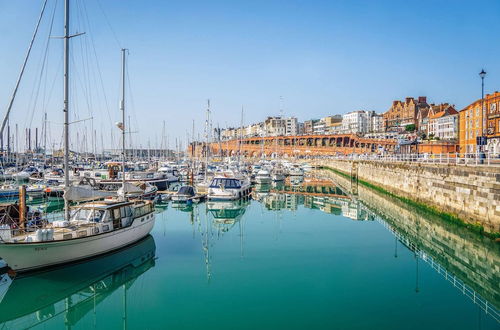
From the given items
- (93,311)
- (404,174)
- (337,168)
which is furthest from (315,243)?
(337,168)

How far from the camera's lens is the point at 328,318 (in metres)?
11.8

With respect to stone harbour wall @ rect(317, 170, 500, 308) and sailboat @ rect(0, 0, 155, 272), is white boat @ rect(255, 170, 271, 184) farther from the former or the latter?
sailboat @ rect(0, 0, 155, 272)

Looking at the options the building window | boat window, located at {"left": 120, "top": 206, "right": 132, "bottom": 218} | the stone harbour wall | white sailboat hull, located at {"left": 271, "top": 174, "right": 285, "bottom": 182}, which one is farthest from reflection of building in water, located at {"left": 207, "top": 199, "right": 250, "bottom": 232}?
the building window

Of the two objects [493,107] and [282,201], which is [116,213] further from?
[493,107]

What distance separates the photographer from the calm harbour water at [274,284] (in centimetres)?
1200

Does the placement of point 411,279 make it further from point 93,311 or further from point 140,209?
point 140,209

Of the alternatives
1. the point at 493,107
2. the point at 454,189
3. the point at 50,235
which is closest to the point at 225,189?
the point at 454,189

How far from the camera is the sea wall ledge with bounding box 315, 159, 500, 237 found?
2059 centimetres

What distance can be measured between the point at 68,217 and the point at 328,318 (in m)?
12.5

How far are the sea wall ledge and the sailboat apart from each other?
61.2ft

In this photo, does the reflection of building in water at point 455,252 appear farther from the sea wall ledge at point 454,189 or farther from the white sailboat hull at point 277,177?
the white sailboat hull at point 277,177

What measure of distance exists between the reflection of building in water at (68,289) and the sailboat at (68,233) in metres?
0.52

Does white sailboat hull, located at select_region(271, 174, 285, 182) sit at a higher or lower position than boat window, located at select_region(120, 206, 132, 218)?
lower

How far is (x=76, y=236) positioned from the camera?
16109 millimetres
